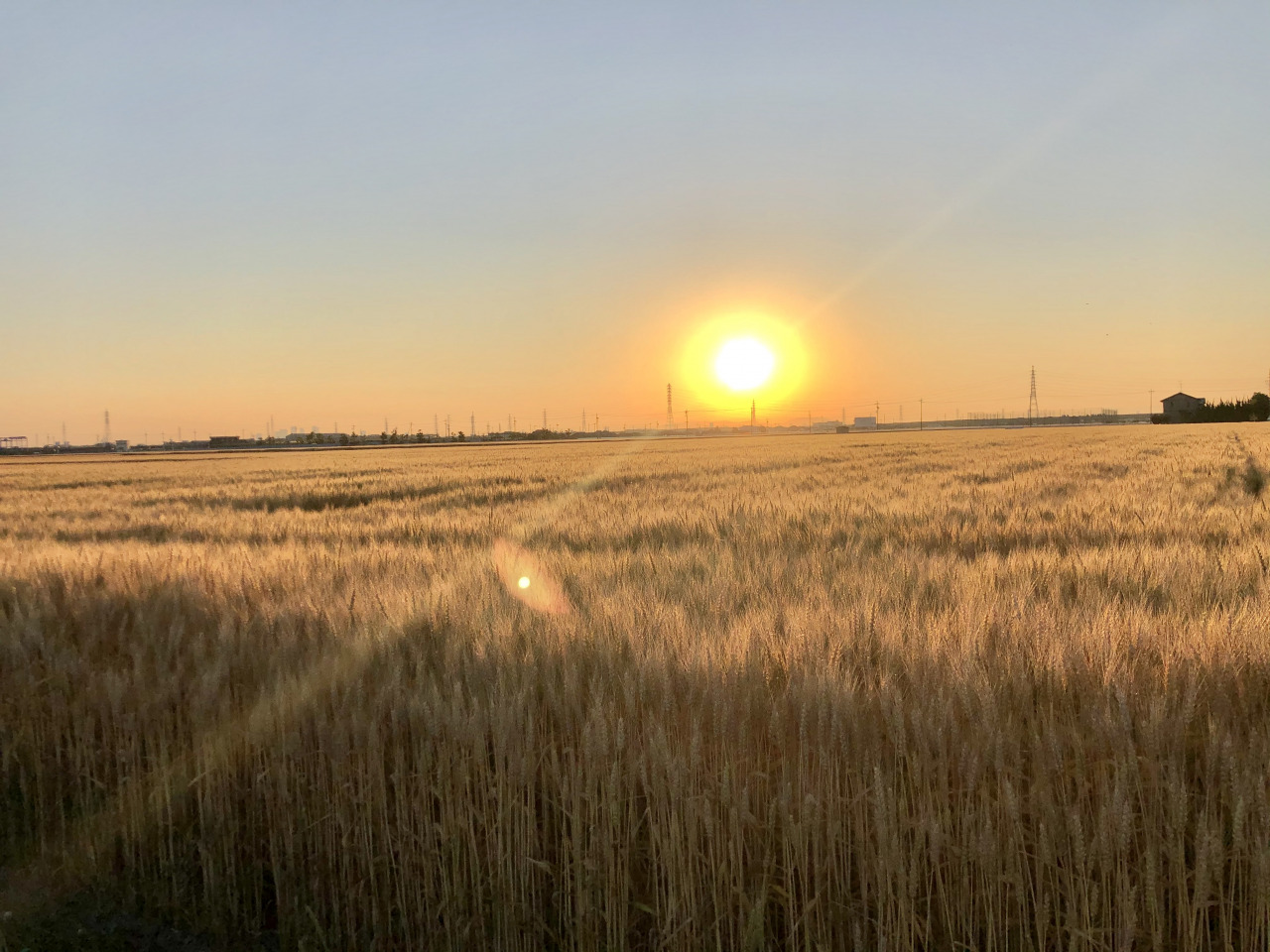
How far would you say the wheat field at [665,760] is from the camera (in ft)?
6.56

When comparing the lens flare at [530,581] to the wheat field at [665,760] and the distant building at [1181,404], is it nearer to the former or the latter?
the wheat field at [665,760]

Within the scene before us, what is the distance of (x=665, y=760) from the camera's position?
7.13 feet

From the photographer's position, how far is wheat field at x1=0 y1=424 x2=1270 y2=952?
1999 millimetres

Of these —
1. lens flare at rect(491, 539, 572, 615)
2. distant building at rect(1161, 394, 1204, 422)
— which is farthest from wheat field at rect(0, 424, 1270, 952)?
distant building at rect(1161, 394, 1204, 422)

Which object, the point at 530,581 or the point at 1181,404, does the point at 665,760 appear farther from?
the point at 1181,404

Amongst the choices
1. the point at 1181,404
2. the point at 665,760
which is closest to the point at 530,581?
the point at 665,760

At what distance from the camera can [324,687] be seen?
297 cm

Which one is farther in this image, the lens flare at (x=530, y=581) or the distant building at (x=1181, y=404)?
the distant building at (x=1181, y=404)

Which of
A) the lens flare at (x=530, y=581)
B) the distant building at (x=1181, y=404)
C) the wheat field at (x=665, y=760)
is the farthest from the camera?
the distant building at (x=1181, y=404)

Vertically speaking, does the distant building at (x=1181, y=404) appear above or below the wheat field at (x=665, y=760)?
above

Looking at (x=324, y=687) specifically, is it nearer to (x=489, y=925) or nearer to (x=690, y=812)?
(x=489, y=925)

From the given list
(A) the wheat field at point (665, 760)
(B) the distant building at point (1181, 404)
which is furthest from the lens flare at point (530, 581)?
(B) the distant building at point (1181, 404)

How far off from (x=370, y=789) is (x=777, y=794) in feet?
4.67

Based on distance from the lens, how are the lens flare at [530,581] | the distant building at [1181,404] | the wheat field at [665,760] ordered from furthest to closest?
the distant building at [1181,404]
the lens flare at [530,581]
the wheat field at [665,760]
